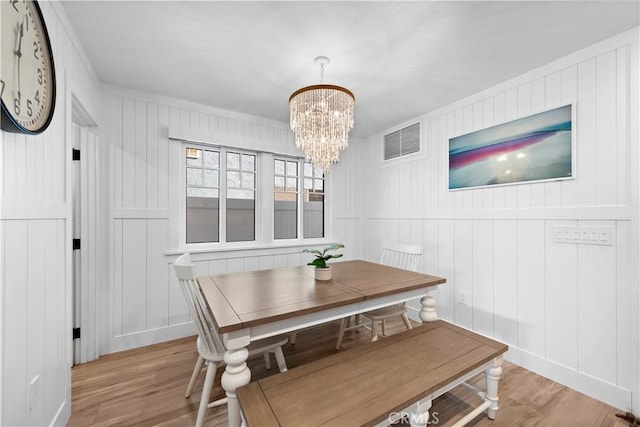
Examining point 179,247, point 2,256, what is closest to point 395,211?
point 179,247

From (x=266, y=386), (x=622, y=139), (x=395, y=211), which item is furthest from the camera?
(x=395, y=211)

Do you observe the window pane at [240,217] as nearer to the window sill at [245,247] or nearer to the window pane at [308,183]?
the window sill at [245,247]

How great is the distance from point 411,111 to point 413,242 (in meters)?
1.58

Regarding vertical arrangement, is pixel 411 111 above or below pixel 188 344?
above

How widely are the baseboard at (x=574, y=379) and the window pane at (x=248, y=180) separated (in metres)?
3.13

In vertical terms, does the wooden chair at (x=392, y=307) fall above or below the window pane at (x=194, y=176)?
below

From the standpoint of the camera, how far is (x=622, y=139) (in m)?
1.73

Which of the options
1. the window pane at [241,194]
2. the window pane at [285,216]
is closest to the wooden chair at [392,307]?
the window pane at [285,216]

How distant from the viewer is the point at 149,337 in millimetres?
2527

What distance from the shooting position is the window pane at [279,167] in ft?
11.2

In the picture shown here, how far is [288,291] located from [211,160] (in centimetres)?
200

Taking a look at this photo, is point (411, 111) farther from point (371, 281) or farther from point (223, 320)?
point (223, 320)

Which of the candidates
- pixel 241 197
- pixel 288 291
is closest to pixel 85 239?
pixel 241 197

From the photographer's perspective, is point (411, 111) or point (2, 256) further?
point (411, 111)
